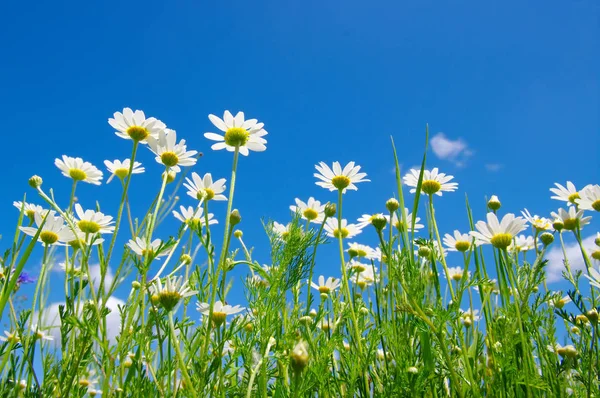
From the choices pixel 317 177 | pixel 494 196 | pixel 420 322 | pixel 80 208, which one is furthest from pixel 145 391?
pixel 494 196

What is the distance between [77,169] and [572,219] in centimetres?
202

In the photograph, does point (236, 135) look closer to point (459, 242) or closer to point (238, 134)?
point (238, 134)

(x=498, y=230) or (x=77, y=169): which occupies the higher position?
(x=77, y=169)

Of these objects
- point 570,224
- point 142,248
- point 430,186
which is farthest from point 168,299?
point 570,224

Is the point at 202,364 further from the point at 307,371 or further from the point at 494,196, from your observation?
the point at 494,196

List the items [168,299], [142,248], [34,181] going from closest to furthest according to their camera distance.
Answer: [168,299] < [142,248] < [34,181]

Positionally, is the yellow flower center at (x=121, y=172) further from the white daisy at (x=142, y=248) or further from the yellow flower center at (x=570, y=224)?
the yellow flower center at (x=570, y=224)

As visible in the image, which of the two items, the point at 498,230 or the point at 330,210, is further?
the point at 330,210

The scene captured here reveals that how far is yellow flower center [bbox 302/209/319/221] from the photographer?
2.26 meters

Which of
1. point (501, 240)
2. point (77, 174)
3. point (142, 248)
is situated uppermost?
point (77, 174)

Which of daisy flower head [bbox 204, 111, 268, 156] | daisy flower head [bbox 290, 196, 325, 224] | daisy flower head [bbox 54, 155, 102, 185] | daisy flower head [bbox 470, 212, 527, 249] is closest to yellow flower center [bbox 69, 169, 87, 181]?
daisy flower head [bbox 54, 155, 102, 185]

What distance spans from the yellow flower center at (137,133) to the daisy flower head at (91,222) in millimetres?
296

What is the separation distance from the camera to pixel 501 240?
169 cm

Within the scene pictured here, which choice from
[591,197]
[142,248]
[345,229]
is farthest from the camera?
Answer: [345,229]
